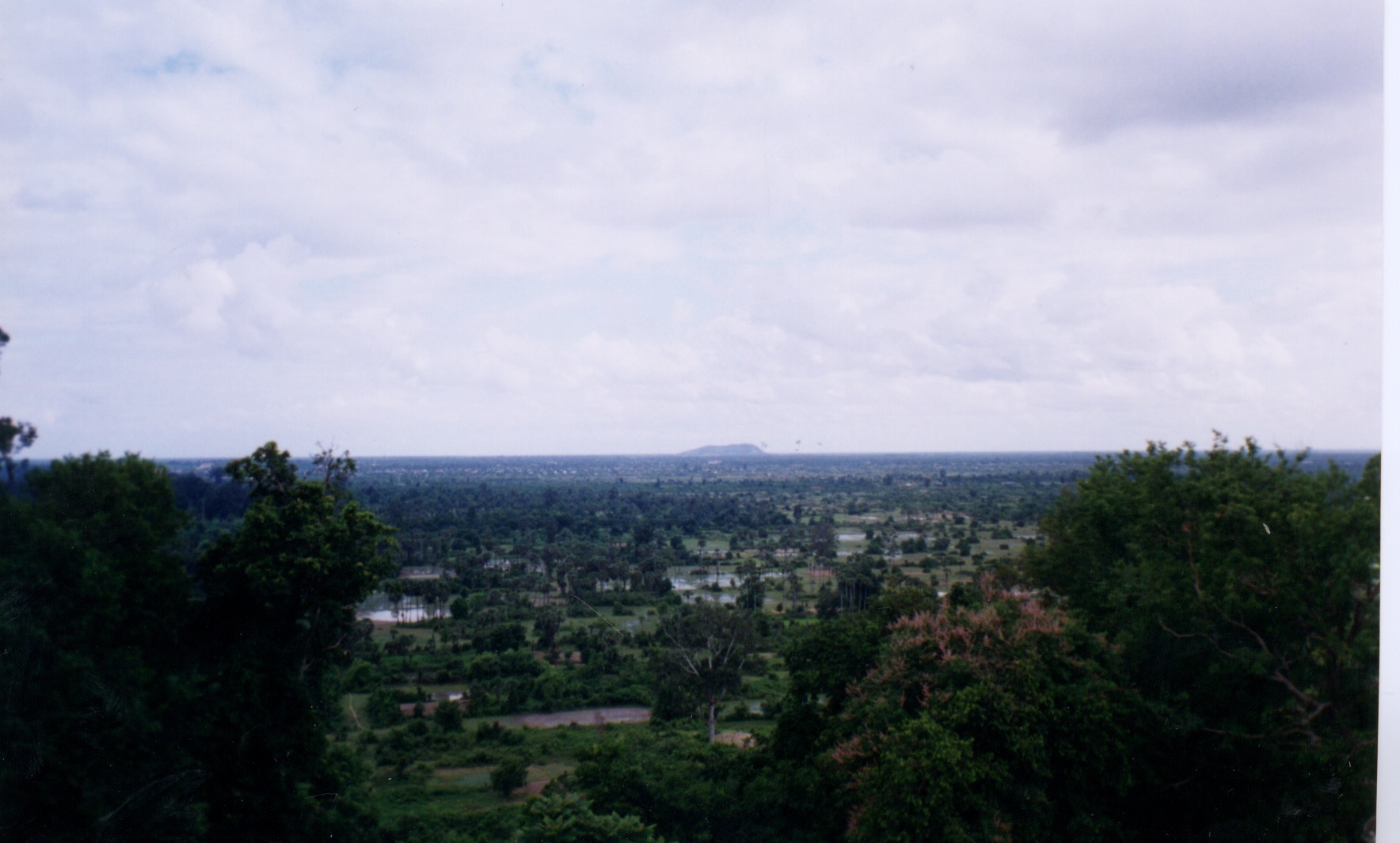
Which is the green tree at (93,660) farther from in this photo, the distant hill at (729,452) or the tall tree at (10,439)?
the distant hill at (729,452)

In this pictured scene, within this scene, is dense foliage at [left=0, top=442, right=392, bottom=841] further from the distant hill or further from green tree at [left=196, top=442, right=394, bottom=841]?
the distant hill

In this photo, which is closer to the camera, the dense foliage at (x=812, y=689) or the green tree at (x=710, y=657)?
the dense foliage at (x=812, y=689)

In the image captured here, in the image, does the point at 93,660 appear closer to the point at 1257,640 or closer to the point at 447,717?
the point at 447,717

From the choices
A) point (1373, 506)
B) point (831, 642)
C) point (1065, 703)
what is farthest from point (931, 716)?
point (1373, 506)

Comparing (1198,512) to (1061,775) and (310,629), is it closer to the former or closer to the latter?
(1061,775)

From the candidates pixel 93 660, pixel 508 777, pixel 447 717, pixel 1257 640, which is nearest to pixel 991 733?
pixel 1257 640

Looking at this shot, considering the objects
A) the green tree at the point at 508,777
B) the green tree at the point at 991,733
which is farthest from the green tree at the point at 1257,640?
the green tree at the point at 508,777
